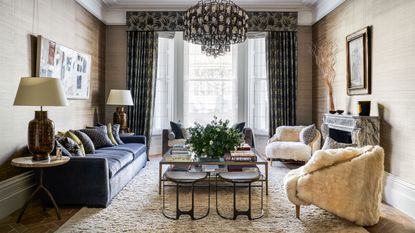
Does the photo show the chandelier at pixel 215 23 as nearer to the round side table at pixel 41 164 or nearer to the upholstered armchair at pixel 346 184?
the upholstered armchair at pixel 346 184

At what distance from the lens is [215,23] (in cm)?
429

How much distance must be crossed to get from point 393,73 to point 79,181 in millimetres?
4086

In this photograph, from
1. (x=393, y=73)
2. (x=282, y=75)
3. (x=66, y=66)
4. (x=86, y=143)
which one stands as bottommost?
(x=86, y=143)

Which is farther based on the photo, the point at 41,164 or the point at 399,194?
the point at 399,194

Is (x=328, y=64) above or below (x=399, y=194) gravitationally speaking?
above

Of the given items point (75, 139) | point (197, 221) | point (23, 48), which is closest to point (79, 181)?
point (75, 139)

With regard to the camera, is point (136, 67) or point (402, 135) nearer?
point (402, 135)

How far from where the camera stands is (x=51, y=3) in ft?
15.3

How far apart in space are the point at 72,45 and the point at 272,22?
4.07 m

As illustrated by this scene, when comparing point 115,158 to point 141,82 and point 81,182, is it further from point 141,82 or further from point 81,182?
point 141,82

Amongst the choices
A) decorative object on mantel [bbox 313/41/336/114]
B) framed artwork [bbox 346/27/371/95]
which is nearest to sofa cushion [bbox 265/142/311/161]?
decorative object on mantel [bbox 313/41/336/114]

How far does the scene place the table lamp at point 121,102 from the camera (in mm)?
6348

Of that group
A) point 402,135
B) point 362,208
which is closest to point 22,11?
point 362,208

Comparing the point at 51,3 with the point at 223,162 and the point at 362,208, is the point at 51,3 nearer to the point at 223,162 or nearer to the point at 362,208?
the point at 223,162
